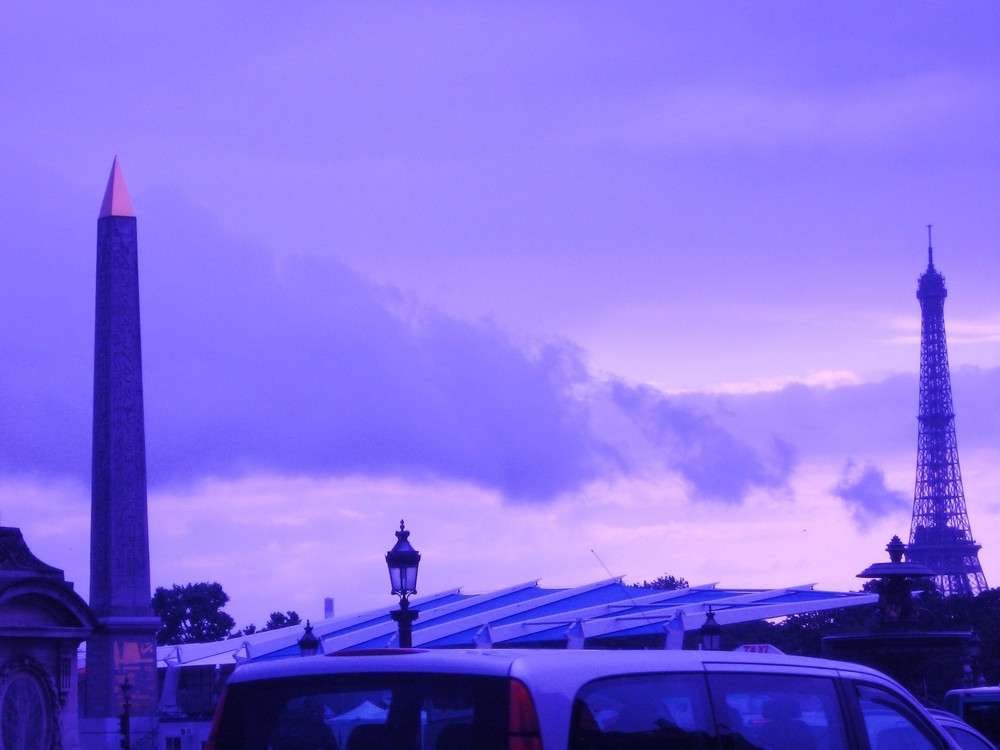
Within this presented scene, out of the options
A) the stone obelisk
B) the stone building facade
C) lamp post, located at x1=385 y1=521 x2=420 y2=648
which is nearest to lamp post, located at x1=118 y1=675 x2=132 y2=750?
the stone obelisk

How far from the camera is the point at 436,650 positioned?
499 cm

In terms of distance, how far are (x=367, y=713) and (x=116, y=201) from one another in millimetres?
25708

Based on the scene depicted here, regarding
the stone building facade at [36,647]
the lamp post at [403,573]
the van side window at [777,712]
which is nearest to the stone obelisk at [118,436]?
the stone building facade at [36,647]

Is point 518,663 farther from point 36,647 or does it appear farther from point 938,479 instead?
point 938,479

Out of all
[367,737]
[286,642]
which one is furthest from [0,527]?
[286,642]

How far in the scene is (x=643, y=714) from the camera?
5055 mm

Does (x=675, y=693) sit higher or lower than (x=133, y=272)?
lower

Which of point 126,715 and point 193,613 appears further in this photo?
point 193,613

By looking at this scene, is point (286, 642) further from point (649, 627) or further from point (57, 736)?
point (57, 736)

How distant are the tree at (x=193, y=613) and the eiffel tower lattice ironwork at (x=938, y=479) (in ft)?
152

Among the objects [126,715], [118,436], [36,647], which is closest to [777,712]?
[36,647]

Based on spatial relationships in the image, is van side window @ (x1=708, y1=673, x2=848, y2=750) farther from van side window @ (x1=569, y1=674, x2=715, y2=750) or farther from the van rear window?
the van rear window

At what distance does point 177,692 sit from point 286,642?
5.48 meters

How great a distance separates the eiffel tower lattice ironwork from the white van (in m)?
84.2
